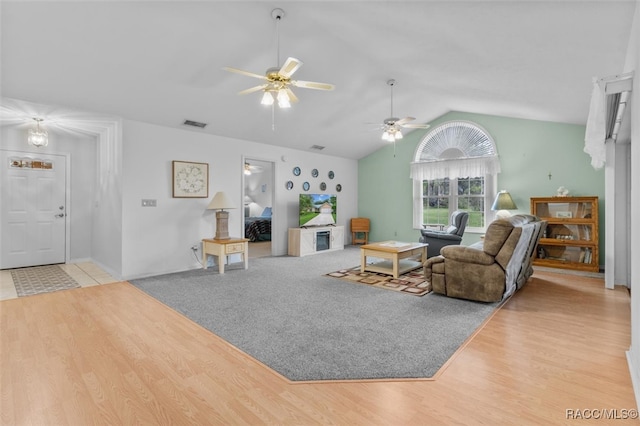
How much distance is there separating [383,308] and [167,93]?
396 centimetres

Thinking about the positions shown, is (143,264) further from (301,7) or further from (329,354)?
(301,7)

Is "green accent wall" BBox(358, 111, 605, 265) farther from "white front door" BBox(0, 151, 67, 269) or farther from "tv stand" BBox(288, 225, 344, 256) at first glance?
"white front door" BBox(0, 151, 67, 269)

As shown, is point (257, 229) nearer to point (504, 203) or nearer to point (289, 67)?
point (504, 203)

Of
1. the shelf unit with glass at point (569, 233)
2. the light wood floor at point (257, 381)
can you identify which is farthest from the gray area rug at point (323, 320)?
the shelf unit with glass at point (569, 233)

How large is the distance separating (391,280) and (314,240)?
2751mm

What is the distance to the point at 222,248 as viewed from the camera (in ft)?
16.1

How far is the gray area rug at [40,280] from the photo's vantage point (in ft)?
13.4

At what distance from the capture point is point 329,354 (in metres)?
2.33

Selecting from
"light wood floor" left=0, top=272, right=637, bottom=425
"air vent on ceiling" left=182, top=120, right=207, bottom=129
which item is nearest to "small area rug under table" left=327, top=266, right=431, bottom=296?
"light wood floor" left=0, top=272, right=637, bottom=425

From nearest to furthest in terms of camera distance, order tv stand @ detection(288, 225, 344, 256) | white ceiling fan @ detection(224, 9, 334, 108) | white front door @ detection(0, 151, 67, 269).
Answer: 1. white ceiling fan @ detection(224, 9, 334, 108)
2. white front door @ detection(0, 151, 67, 269)
3. tv stand @ detection(288, 225, 344, 256)

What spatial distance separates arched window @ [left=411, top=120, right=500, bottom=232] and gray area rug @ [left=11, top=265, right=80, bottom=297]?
6.87 meters

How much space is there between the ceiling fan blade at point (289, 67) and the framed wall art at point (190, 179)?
3056 mm

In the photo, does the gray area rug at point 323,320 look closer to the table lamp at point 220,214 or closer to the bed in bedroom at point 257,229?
the table lamp at point 220,214

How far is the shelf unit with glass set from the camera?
16.4 feet
